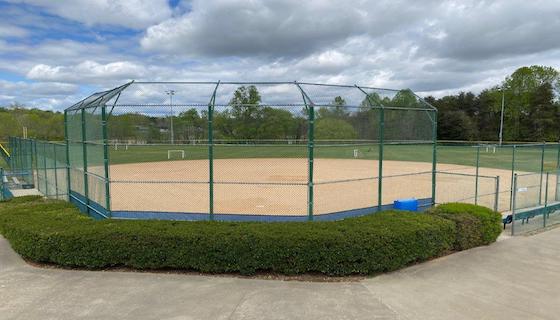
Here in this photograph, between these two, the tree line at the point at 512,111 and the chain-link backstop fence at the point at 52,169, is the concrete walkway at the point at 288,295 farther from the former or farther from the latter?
the tree line at the point at 512,111

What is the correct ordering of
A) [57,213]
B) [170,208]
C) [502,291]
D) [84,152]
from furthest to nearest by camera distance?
1. [170,208]
2. [84,152]
3. [57,213]
4. [502,291]

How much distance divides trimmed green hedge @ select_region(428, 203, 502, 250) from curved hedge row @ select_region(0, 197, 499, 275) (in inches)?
31.3

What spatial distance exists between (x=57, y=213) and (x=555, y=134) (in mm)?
63268

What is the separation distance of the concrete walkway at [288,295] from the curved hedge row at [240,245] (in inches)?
9.4

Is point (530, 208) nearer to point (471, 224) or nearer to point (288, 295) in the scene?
point (471, 224)

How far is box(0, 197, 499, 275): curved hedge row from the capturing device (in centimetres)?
637

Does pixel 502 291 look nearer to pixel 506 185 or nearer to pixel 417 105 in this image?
pixel 417 105

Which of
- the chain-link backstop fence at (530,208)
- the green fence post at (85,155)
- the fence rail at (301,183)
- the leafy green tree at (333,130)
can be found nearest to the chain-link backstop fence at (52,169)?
the fence rail at (301,183)

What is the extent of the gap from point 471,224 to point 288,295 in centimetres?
439

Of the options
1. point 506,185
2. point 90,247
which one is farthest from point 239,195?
point 506,185

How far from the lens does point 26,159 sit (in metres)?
18.2

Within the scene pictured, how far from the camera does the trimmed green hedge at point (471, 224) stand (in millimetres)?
7785

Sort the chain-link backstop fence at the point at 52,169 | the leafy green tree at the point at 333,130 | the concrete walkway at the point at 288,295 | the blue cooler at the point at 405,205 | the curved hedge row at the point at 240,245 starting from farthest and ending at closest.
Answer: the chain-link backstop fence at the point at 52,169 → the leafy green tree at the point at 333,130 → the blue cooler at the point at 405,205 → the curved hedge row at the point at 240,245 → the concrete walkway at the point at 288,295

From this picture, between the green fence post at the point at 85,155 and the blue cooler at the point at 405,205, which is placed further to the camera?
the green fence post at the point at 85,155
